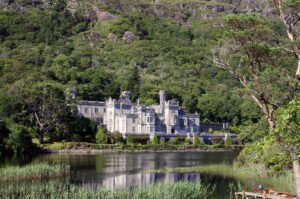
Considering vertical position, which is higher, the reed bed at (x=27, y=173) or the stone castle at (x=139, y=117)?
the stone castle at (x=139, y=117)

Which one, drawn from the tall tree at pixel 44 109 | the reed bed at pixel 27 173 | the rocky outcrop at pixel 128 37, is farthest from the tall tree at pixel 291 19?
the rocky outcrop at pixel 128 37

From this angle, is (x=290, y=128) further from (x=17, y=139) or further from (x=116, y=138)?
(x=116, y=138)

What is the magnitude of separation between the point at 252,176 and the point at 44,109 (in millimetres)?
45811

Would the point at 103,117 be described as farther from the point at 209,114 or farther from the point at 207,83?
the point at 207,83

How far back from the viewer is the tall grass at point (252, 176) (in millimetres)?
25984

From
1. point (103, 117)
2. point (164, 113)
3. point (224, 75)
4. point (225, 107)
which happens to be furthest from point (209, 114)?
point (224, 75)

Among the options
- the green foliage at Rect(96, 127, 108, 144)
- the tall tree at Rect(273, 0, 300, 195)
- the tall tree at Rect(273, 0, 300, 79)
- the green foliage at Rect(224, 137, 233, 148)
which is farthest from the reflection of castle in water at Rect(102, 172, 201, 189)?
the green foliage at Rect(224, 137, 233, 148)

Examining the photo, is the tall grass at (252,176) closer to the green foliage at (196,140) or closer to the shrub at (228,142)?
the shrub at (228,142)

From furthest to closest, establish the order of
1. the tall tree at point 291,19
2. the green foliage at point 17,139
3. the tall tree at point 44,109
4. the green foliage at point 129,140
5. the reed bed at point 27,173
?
the green foliage at point 129,140, the tall tree at point 44,109, the green foliage at point 17,139, the reed bed at point 27,173, the tall tree at point 291,19

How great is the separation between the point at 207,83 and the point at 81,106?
179 feet

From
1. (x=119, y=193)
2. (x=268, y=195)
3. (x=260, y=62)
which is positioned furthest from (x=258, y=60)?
(x=119, y=193)

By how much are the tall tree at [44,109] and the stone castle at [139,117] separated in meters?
17.4

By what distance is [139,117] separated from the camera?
91500 mm

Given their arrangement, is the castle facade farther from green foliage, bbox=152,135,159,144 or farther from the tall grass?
the tall grass
